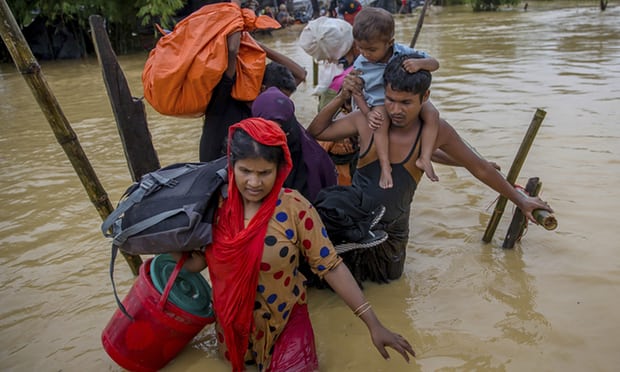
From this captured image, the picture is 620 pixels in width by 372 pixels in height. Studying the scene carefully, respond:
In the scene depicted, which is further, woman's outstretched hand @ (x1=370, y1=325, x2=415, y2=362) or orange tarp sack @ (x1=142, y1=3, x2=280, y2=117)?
orange tarp sack @ (x1=142, y1=3, x2=280, y2=117)

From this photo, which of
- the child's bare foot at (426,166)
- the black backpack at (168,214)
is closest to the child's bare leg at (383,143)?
the child's bare foot at (426,166)

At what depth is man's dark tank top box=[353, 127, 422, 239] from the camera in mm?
2936

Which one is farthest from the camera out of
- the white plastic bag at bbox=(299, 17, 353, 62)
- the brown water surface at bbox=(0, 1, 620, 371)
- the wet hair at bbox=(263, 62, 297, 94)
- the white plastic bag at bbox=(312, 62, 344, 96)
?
the white plastic bag at bbox=(312, 62, 344, 96)

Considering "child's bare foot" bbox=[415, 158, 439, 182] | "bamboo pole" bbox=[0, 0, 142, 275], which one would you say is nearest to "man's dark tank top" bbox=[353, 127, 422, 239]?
"child's bare foot" bbox=[415, 158, 439, 182]

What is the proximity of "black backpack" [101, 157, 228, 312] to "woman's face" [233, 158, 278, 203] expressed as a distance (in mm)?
155

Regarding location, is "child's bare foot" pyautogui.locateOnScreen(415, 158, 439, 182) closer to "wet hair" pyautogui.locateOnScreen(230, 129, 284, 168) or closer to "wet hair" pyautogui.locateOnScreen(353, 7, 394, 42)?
"wet hair" pyautogui.locateOnScreen(353, 7, 394, 42)

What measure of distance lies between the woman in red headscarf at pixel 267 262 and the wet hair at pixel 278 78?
3.30ft

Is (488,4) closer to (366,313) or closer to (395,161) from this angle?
(395,161)

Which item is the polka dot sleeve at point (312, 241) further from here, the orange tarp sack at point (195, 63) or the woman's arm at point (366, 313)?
the orange tarp sack at point (195, 63)

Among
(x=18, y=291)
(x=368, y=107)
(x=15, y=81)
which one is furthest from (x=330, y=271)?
(x=15, y=81)

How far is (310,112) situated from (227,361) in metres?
5.71

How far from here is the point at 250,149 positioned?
2.08m

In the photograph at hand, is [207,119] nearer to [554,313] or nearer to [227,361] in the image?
[227,361]

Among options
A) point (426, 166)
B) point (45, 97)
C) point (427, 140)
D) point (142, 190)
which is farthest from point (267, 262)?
point (45, 97)
